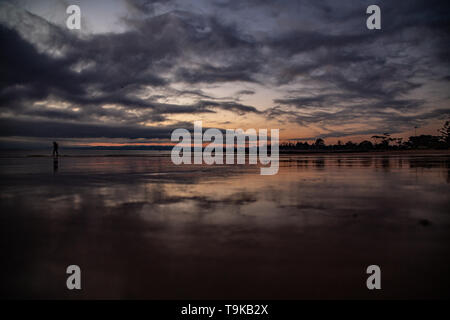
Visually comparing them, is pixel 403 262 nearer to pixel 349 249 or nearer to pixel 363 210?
pixel 349 249

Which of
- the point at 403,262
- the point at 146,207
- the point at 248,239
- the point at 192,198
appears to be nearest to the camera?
the point at 403,262

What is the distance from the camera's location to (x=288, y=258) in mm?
4125

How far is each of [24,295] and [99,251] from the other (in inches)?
47.0

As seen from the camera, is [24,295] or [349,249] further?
[349,249]

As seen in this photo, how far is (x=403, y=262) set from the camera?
4047mm

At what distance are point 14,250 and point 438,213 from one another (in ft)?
31.2

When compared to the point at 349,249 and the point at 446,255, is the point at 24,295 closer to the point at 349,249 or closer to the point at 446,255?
the point at 349,249
